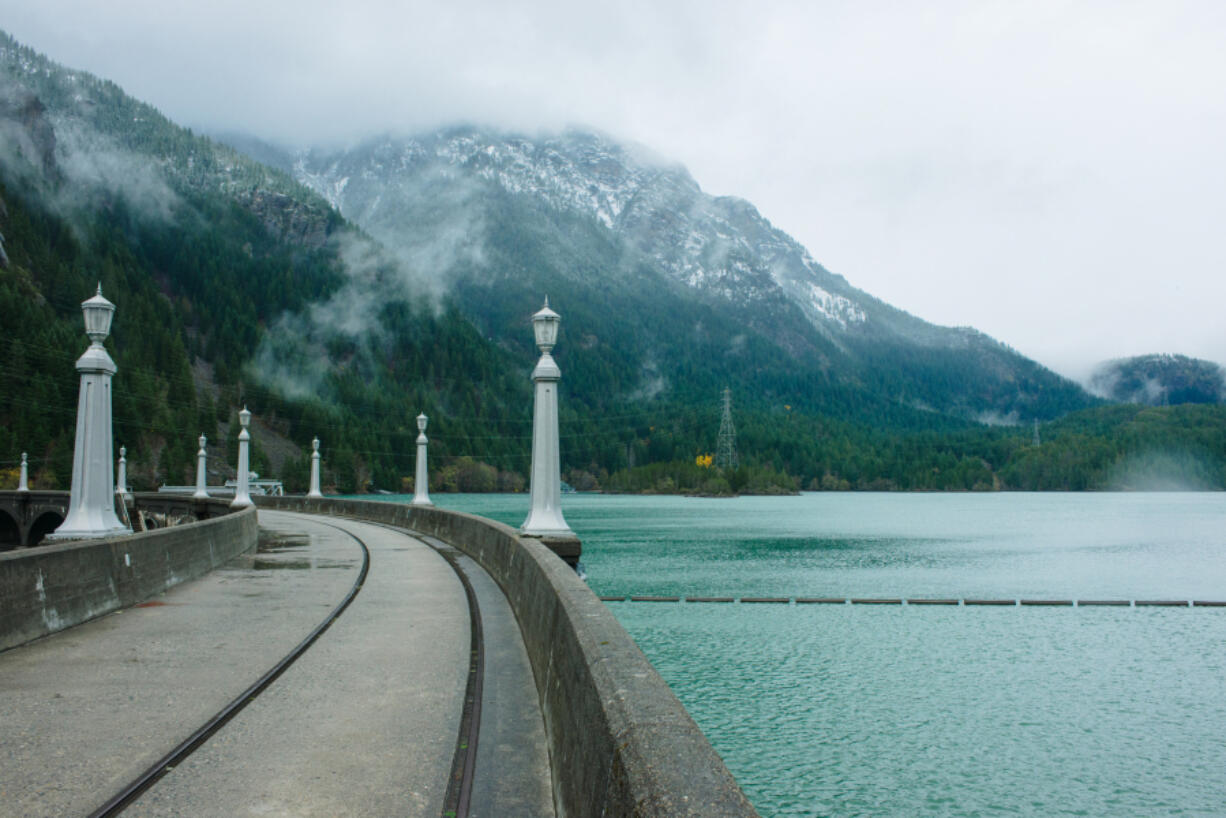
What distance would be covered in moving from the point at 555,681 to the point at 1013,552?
52.1 meters

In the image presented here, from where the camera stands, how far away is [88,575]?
10734mm

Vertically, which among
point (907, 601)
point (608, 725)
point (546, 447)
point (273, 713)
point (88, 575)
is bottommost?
point (907, 601)

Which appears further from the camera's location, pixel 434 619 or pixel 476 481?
pixel 476 481

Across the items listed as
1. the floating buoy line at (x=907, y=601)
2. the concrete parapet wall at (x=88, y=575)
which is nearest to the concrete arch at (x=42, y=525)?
the floating buoy line at (x=907, y=601)

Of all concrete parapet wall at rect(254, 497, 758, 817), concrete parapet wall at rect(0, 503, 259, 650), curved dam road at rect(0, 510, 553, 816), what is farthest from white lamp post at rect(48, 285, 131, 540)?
concrete parapet wall at rect(254, 497, 758, 817)

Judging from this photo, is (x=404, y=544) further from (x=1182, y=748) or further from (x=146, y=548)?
(x=1182, y=748)

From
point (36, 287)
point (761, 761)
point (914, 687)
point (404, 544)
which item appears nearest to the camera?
point (761, 761)

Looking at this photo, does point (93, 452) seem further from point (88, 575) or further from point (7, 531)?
point (7, 531)

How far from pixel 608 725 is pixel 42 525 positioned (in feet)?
Answer: 213

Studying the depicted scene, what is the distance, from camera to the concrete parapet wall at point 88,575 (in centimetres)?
888

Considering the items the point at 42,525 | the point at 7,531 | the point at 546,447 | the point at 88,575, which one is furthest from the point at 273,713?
the point at 7,531

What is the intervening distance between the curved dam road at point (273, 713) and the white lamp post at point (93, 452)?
4004mm

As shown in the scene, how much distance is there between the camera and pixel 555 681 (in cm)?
632

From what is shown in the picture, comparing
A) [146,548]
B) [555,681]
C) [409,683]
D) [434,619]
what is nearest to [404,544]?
[146,548]
